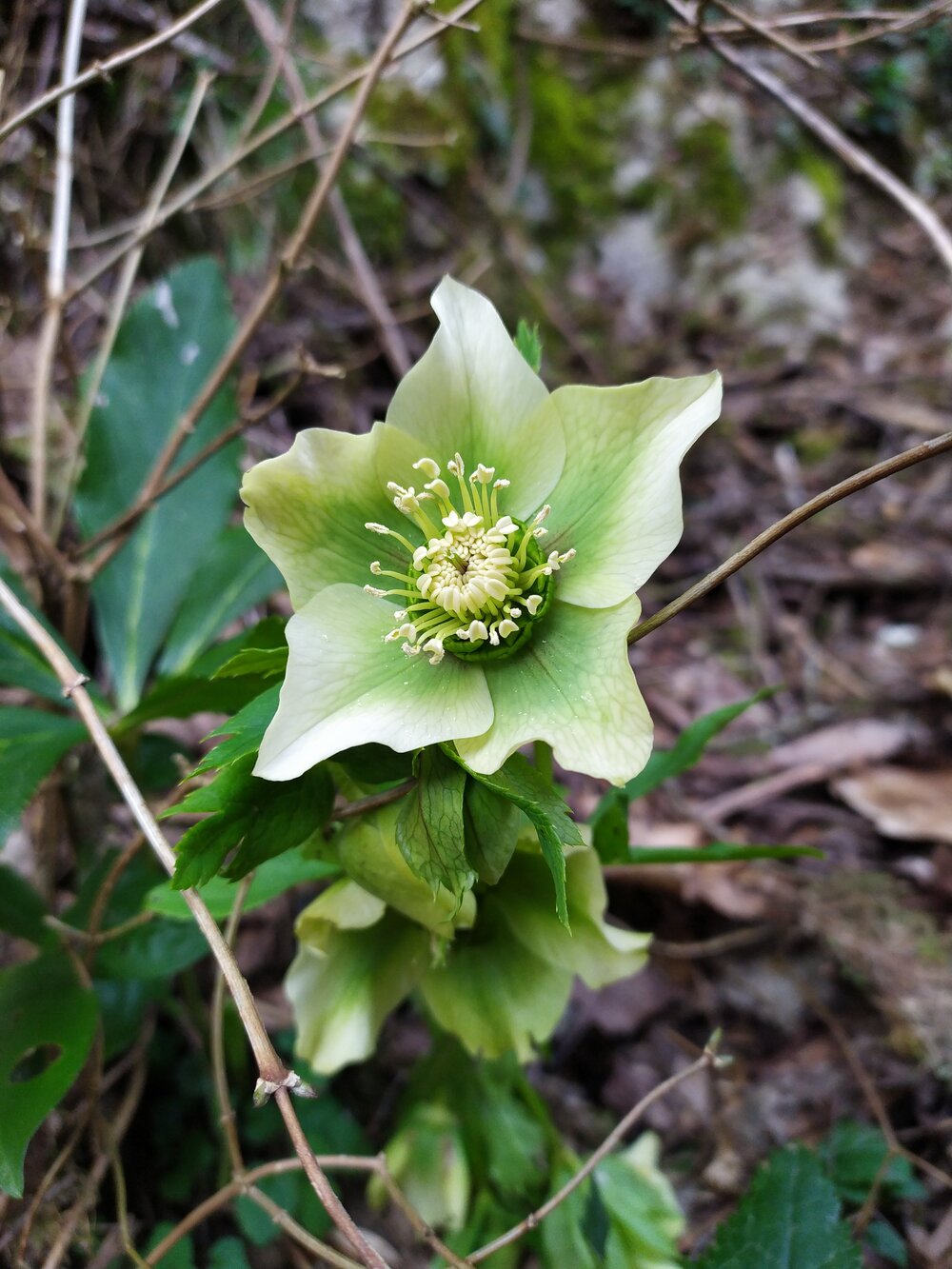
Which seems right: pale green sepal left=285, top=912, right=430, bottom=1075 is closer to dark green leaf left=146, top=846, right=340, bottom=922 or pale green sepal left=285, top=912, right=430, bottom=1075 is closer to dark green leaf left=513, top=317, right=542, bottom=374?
dark green leaf left=146, top=846, right=340, bottom=922

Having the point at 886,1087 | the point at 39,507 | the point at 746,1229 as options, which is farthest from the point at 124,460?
the point at 886,1087

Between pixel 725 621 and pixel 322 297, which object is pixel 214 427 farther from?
pixel 725 621

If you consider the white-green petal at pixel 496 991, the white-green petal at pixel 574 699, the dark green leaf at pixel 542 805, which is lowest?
the white-green petal at pixel 496 991

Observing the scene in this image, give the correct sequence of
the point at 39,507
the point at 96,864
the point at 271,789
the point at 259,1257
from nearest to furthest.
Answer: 1. the point at 271,789
2. the point at 259,1257
3. the point at 96,864
4. the point at 39,507

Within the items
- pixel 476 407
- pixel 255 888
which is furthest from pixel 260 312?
pixel 255 888

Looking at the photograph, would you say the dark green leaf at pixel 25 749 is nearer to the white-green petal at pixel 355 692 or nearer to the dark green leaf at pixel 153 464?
the dark green leaf at pixel 153 464

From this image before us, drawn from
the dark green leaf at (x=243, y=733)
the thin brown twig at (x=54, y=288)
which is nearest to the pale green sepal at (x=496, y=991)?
the dark green leaf at (x=243, y=733)

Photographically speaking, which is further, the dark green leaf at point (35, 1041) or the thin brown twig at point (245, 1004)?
the dark green leaf at point (35, 1041)
